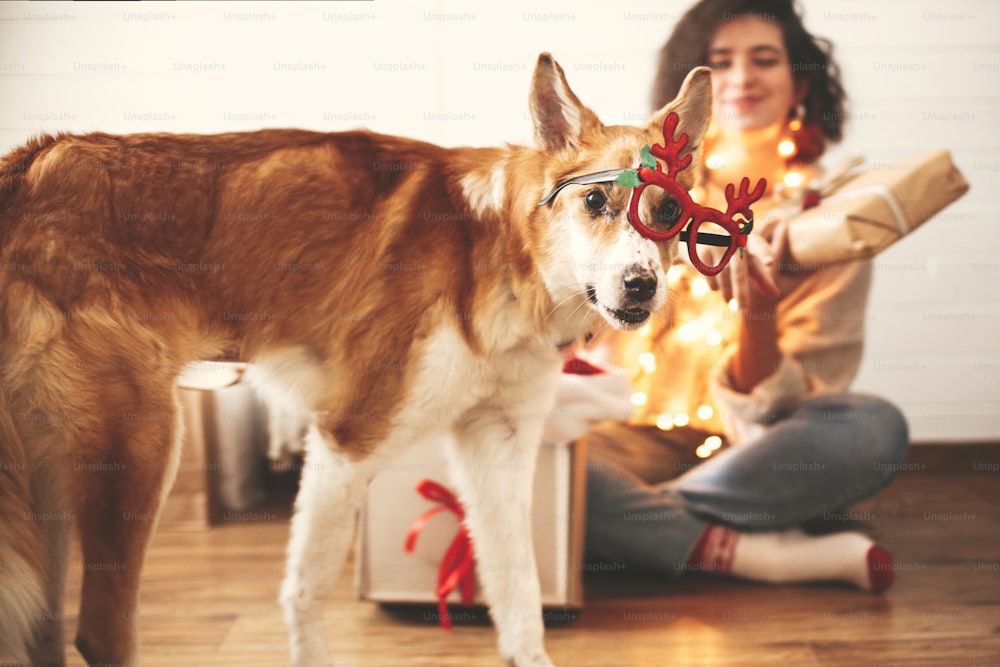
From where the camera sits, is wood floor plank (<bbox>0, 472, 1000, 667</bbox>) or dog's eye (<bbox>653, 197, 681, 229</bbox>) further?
wood floor plank (<bbox>0, 472, 1000, 667</bbox>)

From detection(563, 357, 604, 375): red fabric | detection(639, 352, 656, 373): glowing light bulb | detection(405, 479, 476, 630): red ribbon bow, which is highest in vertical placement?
detection(563, 357, 604, 375): red fabric

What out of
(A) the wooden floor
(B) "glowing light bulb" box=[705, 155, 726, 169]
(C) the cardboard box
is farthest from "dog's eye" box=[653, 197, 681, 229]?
(C) the cardboard box

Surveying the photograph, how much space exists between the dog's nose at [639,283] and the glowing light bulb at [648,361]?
0.97 meters

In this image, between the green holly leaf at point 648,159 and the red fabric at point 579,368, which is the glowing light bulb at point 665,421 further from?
the green holly leaf at point 648,159

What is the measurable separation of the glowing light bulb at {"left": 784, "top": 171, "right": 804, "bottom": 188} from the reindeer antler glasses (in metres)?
0.78

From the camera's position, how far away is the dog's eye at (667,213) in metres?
1.31

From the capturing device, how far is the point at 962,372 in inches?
91.6

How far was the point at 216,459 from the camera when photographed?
2.42 meters

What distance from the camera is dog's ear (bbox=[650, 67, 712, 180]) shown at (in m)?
1.34

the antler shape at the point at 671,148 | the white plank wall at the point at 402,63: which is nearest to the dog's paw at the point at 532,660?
the antler shape at the point at 671,148

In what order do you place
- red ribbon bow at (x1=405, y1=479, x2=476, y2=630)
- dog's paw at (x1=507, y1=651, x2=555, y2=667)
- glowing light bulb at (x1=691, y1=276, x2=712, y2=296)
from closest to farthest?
dog's paw at (x1=507, y1=651, x2=555, y2=667), red ribbon bow at (x1=405, y1=479, x2=476, y2=630), glowing light bulb at (x1=691, y1=276, x2=712, y2=296)

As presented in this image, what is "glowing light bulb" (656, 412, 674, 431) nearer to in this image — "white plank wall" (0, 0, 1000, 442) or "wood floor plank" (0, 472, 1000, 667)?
"wood floor plank" (0, 472, 1000, 667)

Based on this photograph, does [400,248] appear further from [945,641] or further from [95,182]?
[945,641]

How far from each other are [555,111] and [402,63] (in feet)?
2.01
